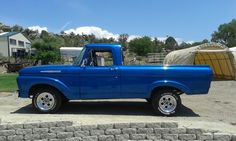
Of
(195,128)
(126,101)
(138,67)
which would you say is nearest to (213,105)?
(126,101)

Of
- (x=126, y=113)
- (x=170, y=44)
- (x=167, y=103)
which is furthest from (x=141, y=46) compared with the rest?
(x=167, y=103)

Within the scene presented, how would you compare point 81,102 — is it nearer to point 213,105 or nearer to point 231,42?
point 213,105

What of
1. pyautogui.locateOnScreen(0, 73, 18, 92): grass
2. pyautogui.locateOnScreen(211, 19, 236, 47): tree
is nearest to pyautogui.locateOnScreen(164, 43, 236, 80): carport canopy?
pyautogui.locateOnScreen(0, 73, 18, 92): grass

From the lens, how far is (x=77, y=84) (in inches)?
409

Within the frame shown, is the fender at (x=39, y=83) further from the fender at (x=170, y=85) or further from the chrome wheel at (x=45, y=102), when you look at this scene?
the fender at (x=170, y=85)

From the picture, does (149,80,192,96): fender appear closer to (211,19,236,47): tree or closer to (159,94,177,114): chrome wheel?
(159,94,177,114): chrome wheel

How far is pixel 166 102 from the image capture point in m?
10.3

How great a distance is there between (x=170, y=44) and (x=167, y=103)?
274 feet

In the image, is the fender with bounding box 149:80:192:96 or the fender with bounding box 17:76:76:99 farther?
the fender with bounding box 17:76:76:99

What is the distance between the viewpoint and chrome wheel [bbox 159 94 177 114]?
404 inches

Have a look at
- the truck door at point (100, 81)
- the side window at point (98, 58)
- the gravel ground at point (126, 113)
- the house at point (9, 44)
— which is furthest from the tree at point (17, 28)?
the truck door at point (100, 81)

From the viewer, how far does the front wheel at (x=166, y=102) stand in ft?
33.6

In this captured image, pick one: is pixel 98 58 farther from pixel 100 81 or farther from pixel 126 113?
pixel 126 113

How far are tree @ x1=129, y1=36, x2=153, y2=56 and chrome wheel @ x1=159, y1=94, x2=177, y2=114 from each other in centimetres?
6682
